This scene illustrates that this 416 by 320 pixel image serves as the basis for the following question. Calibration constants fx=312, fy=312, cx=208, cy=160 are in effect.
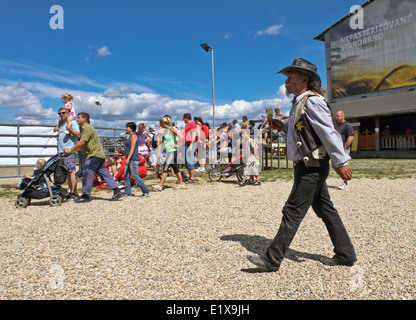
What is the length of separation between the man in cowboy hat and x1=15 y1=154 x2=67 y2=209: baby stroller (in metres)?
5.22

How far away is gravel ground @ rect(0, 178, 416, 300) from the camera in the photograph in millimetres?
2646

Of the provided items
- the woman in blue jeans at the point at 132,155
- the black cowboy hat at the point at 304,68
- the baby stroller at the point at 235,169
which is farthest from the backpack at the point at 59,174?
the black cowboy hat at the point at 304,68

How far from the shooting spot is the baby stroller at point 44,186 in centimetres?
658

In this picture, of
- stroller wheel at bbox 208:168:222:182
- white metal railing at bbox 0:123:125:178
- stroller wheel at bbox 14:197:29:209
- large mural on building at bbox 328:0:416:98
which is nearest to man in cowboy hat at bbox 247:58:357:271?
stroller wheel at bbox 14:197:29:209

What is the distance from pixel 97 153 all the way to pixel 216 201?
280cm

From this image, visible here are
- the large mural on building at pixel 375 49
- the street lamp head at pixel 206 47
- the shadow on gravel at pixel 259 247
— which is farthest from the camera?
the large mural on building at pixel 375 49

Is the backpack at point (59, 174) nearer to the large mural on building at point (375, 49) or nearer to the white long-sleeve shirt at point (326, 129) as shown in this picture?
the white long-sleeve shirt at point (326, 129)

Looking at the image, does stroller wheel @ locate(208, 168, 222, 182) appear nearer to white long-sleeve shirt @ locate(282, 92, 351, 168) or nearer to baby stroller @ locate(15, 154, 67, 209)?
baby stroller @ locate(15, 154, 67, 209)

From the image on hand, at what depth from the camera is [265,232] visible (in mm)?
4375

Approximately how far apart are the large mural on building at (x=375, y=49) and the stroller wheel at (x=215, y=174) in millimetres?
22429

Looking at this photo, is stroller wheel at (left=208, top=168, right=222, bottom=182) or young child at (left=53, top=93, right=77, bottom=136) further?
stroller wheel at (left=208, top=168, right=222, bottom=182)

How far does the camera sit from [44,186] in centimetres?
679

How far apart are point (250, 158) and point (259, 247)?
225 inches
